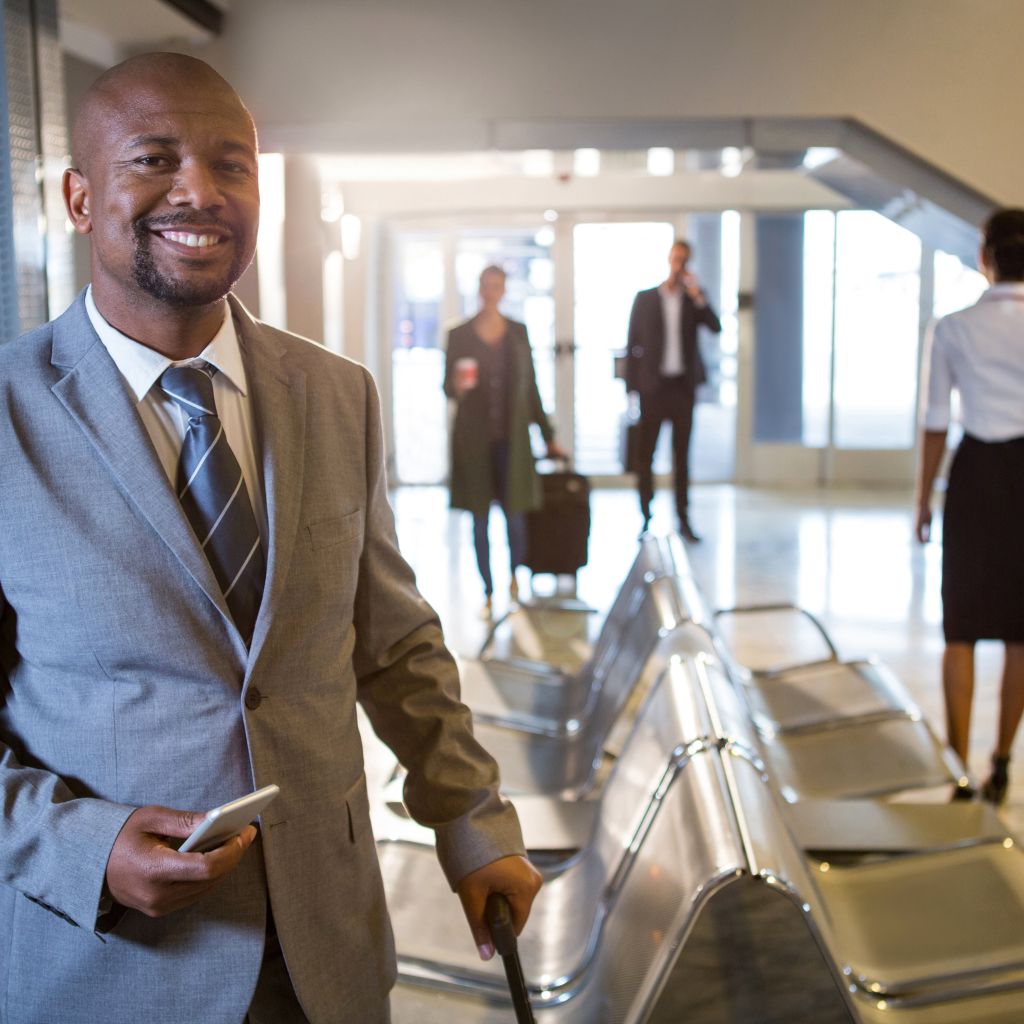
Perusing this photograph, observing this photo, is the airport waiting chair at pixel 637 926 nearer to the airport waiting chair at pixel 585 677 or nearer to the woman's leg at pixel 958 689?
the airport waiting chair at pixel 585 677

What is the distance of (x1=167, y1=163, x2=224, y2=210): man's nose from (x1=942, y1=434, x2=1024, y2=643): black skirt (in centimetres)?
334

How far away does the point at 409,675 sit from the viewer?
158cm

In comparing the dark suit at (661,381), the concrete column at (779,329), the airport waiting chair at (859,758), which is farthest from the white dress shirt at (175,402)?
the concrete column at (779,329)

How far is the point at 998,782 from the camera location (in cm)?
412

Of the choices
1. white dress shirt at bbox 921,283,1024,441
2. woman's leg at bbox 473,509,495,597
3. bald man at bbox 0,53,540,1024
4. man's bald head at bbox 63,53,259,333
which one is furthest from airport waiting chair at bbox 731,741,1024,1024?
woman's leg at bbox 473,509,495,597

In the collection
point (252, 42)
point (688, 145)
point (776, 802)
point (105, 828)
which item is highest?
point (252, 42)

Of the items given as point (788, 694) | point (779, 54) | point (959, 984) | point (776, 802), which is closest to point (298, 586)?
point (776, 802)

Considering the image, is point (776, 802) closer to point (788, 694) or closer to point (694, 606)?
point (694, 606)

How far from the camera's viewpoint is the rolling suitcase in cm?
740

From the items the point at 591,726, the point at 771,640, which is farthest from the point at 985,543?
the point at 771,640

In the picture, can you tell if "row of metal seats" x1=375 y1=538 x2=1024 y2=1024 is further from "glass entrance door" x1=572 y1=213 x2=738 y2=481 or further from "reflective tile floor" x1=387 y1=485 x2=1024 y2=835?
"glass entrance door" x1=572 y1=213 x2=738 y2=481

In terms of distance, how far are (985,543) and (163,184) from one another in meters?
3.41

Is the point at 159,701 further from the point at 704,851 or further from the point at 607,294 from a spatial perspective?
the point at 607,294

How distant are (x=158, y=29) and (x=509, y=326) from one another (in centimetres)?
234
